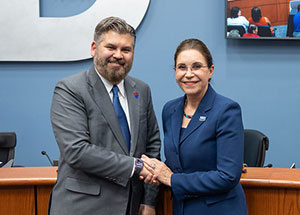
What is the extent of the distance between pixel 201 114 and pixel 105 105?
422 millimetres

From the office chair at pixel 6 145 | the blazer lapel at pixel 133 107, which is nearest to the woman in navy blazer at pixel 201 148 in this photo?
the blazer lapel at pixel 133 107

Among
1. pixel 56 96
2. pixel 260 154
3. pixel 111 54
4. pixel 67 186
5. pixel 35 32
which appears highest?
pixel 35 32

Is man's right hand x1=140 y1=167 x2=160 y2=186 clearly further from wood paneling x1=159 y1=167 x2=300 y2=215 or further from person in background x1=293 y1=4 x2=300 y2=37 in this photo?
person in background x1=293 y1=4 x2=300 y2=37

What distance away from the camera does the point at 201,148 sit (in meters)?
1.47

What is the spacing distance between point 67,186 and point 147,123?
0.47 meters

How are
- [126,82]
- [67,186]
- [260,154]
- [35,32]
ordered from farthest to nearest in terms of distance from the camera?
[35,32] → [260,154] → [126,82] → [67,186]

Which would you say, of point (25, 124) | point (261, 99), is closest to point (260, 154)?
point (261, 99)

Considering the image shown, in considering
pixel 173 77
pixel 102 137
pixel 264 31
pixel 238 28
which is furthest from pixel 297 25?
pixel 102 137

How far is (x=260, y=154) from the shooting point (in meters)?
2.57

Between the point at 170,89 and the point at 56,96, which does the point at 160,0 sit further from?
the point at 56,96

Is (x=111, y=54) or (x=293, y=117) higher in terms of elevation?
(x=111, y=54)

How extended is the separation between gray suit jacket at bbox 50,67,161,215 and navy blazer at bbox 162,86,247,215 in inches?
7.9

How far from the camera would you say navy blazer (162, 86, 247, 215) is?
142 centimetres

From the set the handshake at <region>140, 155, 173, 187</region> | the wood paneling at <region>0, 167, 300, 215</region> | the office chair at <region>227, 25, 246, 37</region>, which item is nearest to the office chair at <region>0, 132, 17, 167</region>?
the wood paneling at <region>0, 167, 300, 215</region>
